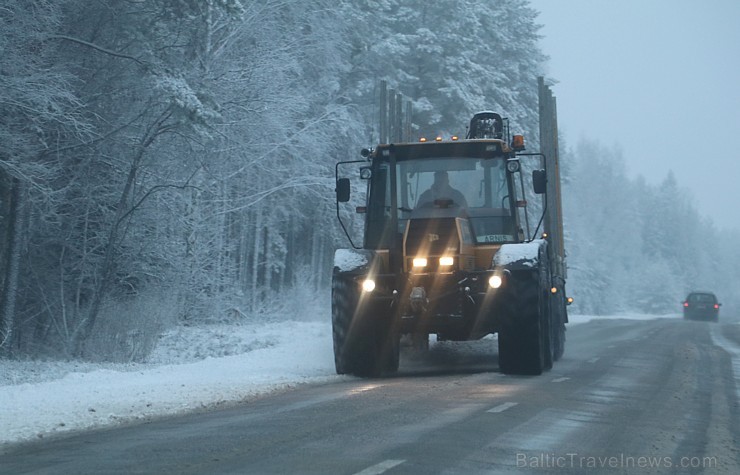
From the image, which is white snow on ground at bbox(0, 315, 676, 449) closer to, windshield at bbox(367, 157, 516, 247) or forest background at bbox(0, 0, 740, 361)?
forest background at bbox(0, 0, 740, 361)

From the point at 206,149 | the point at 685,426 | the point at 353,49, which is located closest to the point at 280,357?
the point at 206,149

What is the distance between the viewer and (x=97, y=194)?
811 inches

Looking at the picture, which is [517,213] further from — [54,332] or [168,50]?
[54,332]

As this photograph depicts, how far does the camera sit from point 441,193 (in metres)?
14.7

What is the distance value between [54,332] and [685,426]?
15.2 metres

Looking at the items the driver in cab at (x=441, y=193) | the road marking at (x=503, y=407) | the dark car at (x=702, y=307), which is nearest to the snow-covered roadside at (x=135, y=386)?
the driver in cab at (x=441, y=193)

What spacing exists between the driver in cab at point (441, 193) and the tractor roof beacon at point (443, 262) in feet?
0.05

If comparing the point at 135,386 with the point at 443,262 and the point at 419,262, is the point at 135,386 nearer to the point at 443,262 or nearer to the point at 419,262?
the point at 419,262

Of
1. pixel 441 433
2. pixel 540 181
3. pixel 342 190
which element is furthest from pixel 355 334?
pixel 441 433

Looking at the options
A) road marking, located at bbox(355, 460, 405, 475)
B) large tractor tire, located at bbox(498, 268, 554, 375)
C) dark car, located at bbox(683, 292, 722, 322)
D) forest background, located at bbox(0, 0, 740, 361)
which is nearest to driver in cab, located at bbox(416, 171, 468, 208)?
large tractor tire, located at bbox(498, 268, 554, 375)

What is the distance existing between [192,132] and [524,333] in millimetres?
9031

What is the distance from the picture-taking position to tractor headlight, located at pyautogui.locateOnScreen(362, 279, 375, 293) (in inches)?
548

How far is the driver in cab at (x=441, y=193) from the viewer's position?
1466 centimetres

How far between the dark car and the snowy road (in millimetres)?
46255
